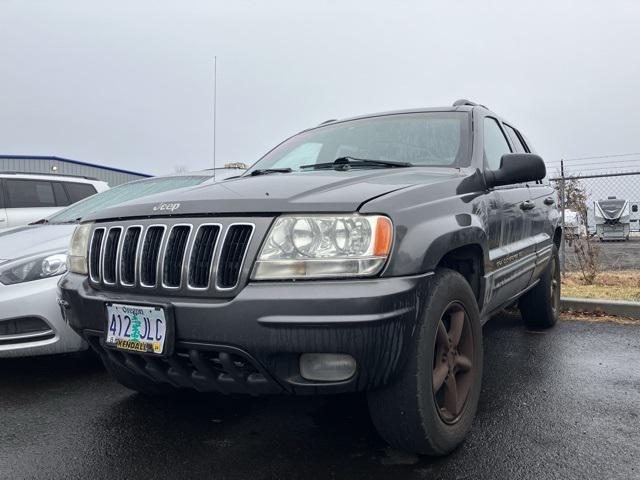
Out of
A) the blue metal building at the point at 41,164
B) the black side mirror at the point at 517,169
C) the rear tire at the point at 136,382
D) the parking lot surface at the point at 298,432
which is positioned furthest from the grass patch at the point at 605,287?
the blue metal building at the point at 41,164

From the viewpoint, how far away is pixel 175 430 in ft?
8.66

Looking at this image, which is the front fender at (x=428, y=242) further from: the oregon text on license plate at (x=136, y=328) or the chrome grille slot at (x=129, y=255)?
the chrome grille slot at (x=129, y=255)

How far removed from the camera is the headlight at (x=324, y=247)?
6.33ft

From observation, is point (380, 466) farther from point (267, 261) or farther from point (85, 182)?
point (85, 182)

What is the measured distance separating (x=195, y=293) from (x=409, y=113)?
2129 millimetres

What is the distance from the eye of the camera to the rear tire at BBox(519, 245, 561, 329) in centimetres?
450

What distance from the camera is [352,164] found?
3.02 metres

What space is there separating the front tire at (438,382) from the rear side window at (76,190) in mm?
6327

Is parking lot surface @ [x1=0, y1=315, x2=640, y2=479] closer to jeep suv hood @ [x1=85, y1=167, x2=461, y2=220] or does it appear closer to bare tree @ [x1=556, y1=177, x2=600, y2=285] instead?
jeep suv hood @ [x1=85, y1=167, x2=461, y2=220]

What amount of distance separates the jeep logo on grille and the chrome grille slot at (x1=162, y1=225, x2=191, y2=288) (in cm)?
11

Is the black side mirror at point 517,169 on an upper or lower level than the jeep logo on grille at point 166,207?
upper

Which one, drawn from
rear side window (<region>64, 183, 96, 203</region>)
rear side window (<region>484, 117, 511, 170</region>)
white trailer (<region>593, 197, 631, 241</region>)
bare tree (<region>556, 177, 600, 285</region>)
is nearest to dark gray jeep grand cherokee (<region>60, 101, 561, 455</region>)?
rear side window (<region>484, 117, 511, 170</region>)

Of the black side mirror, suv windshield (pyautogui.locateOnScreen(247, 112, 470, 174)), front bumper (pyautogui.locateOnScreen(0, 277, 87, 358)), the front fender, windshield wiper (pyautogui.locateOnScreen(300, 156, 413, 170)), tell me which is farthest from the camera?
front bumper (pyautogui.locateOnScreen(0, 277, 87, 358))

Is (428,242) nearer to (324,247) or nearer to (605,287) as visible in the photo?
(324,247)
